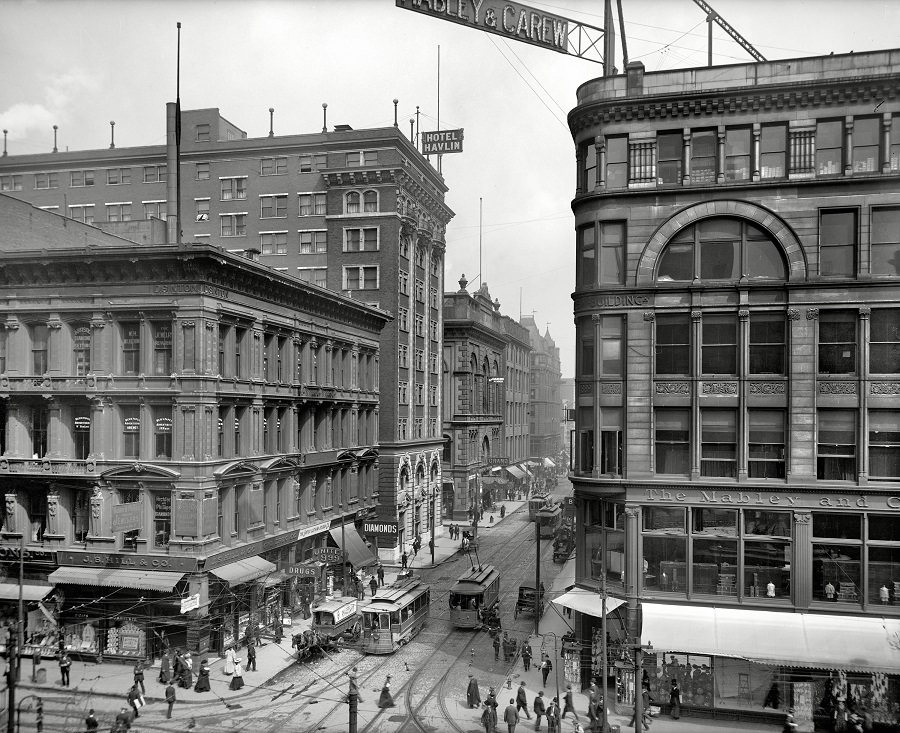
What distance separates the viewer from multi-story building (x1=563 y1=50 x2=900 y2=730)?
27312 millimetres

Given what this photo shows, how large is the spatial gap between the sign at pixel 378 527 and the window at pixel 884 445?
3186 cm

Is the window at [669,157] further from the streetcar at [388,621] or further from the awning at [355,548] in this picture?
the awning at [355,548]

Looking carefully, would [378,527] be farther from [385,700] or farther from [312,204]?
[312,204]

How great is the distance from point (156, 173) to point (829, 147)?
172 ft

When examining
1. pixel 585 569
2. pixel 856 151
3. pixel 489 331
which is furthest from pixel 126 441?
pixel 489 331

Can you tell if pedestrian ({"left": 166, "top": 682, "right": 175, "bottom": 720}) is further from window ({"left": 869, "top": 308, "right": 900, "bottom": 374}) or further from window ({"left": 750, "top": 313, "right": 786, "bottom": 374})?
window ({"left": 869, "top": 308, "right": 900, "bottom": 374})

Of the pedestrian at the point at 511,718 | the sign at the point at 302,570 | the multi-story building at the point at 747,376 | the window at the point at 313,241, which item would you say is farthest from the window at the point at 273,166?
the pedestrian at the point at 511,718

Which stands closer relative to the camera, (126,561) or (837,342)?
(837,342)

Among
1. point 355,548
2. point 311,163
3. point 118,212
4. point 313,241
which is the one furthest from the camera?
point 118,212

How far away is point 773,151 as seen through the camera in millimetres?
28500

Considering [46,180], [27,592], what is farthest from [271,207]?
[27,592]

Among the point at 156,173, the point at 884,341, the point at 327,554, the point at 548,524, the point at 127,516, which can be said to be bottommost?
the point at 548,524

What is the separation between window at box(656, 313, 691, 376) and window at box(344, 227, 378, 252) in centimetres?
3373

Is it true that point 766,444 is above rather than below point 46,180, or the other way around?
below
